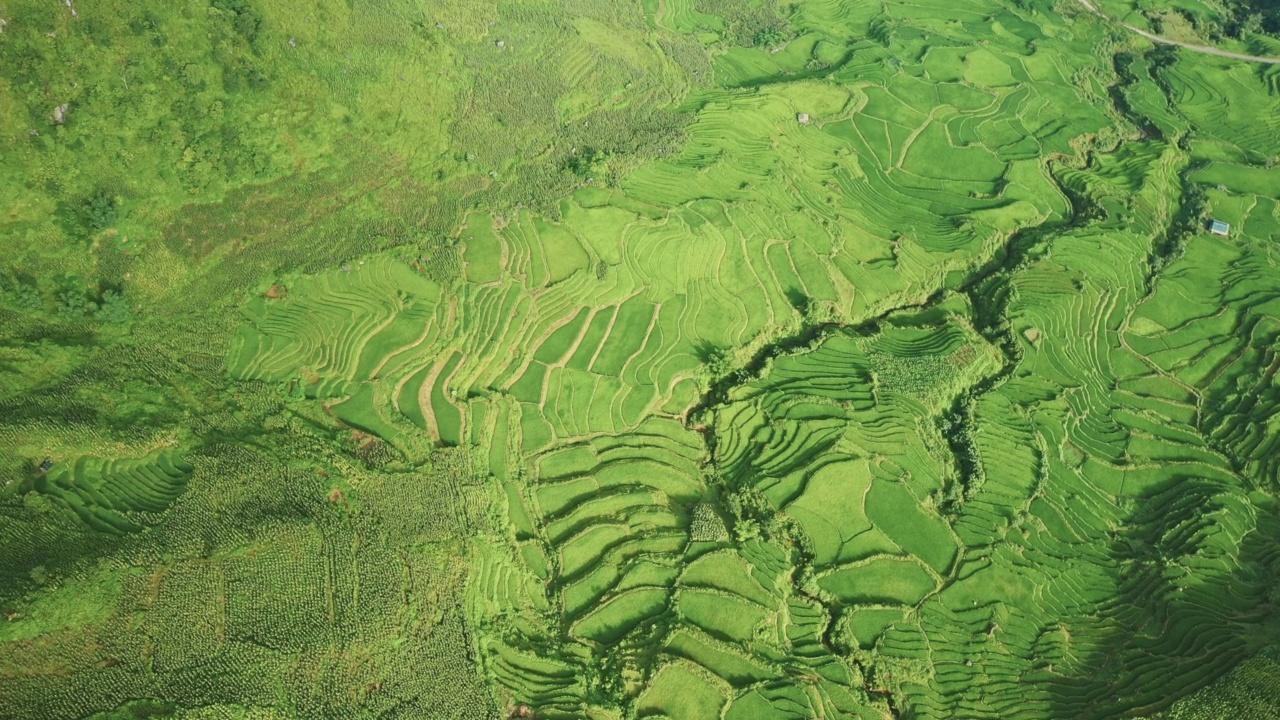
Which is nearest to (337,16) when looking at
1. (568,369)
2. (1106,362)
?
(568,369)

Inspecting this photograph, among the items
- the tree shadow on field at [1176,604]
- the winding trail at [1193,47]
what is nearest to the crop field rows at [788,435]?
the tree shadow on field at [1176,604]

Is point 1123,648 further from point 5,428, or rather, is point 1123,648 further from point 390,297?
point 5,428

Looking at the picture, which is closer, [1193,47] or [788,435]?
[788,435]

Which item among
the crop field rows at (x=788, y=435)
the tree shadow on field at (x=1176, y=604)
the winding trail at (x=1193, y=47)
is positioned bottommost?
the tree shadow on field at (x=1176, y=604)

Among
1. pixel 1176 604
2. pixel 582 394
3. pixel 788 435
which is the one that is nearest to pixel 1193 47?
pixel 1176 604

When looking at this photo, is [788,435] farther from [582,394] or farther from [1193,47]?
[1193,47]

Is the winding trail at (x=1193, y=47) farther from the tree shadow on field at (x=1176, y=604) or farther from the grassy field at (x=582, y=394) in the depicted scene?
the tree shadow on field at (x=1176, y=604)

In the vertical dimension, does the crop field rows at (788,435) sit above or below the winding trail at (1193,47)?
below
